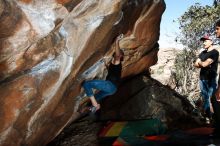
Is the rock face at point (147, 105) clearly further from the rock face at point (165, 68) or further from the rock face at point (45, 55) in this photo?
the rock face at point (165, 68)

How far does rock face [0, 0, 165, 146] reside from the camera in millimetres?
6301

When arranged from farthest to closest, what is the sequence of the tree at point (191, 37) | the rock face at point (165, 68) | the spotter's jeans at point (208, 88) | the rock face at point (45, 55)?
the rock face at point (165, 68)
the tree at point (191, 37)
the spotter's jeans at point (208, 88)
the rock face at point (45, 55)

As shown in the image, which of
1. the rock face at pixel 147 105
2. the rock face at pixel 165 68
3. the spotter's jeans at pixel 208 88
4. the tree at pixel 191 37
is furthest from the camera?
the rock face at pixel 165 68

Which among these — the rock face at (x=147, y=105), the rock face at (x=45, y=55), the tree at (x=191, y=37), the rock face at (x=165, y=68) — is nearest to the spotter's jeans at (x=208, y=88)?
the rock face at (x=147, y=105)

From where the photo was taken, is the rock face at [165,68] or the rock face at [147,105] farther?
the rock face at [165,68]

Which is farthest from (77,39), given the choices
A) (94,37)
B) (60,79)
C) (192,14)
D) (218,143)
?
(192,14)

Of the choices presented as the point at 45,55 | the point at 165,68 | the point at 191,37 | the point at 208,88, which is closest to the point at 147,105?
the point at 208,88

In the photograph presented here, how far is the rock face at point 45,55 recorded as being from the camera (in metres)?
6.30

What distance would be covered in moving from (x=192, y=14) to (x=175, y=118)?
10.4 meters

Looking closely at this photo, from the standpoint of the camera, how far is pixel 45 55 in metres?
6.82

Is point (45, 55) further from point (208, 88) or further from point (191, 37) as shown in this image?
point (191, 37)

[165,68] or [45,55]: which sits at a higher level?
[45,55]

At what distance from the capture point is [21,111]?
6.89 m

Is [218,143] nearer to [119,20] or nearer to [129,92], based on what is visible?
[119,20]
